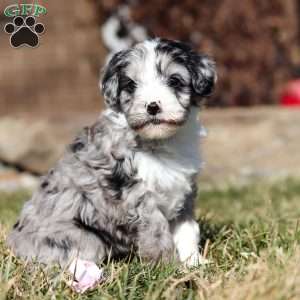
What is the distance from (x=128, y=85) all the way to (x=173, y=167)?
62cm

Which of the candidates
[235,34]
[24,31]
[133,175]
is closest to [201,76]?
[133,175]

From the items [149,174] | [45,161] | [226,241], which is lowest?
[45,161]

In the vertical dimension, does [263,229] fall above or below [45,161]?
above

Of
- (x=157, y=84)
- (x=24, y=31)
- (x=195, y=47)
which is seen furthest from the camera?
(x=195, y=47)

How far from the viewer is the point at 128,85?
477 centimetres

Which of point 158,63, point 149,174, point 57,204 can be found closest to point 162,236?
point 149,174

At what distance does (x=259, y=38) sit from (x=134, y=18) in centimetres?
229

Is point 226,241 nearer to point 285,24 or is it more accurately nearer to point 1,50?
point 1,50

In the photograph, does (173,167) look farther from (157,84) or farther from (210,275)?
(210,275)

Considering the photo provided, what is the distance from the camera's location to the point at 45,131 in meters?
10.4

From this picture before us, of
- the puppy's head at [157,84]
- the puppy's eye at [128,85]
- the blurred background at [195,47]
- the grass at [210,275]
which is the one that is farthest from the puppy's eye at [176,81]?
the blurred background at [195,47]

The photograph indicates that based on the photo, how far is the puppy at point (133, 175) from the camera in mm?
4633

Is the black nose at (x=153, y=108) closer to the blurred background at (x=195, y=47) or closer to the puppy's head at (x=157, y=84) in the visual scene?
the puppy's head at (x=157, y=84)

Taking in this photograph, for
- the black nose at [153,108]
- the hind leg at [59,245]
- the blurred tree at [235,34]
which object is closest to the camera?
the black nose at [153,108]
